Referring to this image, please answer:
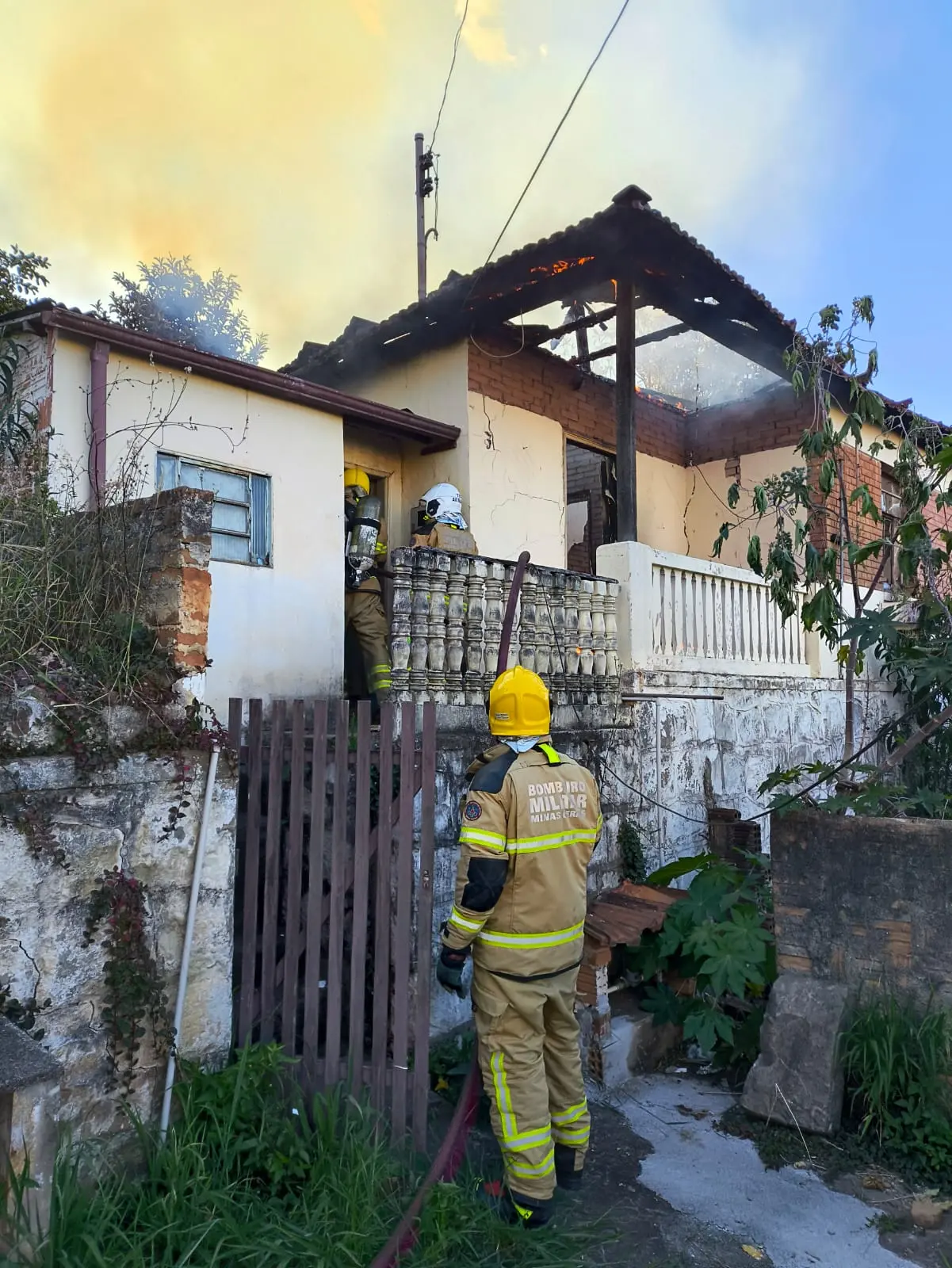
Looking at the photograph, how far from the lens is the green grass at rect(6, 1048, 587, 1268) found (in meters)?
2.56

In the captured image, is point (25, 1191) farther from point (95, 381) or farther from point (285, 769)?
point (95, 381)

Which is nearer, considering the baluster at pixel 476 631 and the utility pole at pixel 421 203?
the baluster at pixel 476 631

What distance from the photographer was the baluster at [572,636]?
5977 mm

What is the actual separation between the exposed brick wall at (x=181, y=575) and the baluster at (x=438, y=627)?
1.86 meters

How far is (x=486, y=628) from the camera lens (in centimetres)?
554

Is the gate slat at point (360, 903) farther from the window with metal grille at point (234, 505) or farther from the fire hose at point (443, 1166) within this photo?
the window with metal grille at point (234, 505)

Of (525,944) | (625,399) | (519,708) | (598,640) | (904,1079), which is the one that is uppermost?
(625,399)

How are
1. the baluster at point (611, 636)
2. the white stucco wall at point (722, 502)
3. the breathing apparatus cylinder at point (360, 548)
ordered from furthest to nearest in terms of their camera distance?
the white stucco wall at point (722, 502)
the breathing apparatus cylinder at point (360, 548)
the baluster at point (611, 636)

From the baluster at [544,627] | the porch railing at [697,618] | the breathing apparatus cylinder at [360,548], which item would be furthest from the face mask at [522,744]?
the breathing apparatus cylinder at [360,548]

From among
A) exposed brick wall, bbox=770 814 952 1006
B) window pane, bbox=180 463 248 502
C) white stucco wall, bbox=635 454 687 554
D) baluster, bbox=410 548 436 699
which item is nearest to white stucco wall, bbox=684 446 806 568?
white stucco wall, bbox=635 454 687 554

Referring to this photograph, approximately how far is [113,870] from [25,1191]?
0.95 meters

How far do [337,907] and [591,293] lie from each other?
6358mm

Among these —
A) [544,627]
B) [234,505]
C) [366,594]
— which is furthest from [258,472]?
[544,627]

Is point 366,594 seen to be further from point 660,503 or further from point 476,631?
point 660,503
